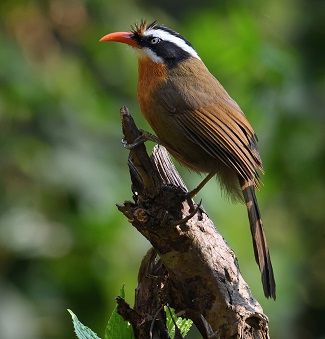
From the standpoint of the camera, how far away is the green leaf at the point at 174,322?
389 centimetres

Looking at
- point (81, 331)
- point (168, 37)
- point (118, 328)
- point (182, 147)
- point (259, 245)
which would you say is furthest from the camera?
point (168, 37)

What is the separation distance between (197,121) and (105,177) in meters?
1.95

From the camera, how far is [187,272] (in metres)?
4.16

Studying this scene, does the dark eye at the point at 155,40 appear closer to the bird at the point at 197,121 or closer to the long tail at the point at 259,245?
the bird at the point at 197,121

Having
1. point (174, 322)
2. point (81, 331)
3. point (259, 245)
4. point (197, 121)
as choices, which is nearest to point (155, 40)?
point (197, 121)

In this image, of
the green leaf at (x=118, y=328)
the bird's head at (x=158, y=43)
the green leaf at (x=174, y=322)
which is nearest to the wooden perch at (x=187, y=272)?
the green leaf at (x=174, y=322)

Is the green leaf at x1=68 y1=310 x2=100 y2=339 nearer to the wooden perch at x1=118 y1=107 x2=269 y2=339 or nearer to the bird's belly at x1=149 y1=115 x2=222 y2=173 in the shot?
the wooden perch at x1=118 y1=107 x2=269 y2=339

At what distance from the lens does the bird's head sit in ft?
17.6

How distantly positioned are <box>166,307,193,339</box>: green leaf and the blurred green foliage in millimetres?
2245

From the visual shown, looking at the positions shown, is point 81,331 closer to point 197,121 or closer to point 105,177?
point 197,121

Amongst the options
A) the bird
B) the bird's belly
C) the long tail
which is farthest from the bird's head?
the long tail

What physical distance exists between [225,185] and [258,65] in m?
1.80

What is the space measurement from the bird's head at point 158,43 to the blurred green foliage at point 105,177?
1.08 m

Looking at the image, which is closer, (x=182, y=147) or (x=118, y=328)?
(x=118, y=328)
